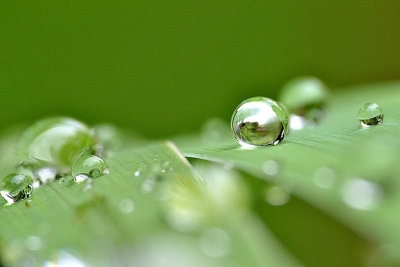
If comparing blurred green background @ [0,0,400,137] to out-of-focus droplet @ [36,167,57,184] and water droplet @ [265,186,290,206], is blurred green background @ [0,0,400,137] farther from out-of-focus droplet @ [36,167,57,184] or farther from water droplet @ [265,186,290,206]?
water droplet @ [265,186,290,206]

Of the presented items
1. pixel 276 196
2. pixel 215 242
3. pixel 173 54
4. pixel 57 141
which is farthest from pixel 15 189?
pixel 173 54

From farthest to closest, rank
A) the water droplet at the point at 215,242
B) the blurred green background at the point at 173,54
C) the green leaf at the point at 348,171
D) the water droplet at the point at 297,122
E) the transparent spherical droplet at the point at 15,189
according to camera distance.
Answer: the blurred green background at the point at 173,54 → the water droplet at the point at 297,122 → the transparent spherical droplet at the point at 15,189 → the water droplet at the point at 215,242 → the green leaf at the point at 348,171

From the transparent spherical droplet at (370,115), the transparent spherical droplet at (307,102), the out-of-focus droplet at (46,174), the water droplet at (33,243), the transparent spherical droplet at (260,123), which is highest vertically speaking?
the transparent spherical droplet at (307,102)

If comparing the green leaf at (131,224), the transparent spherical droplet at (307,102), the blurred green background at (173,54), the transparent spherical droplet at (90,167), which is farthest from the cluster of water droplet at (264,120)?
the blurred green background at (173,54)

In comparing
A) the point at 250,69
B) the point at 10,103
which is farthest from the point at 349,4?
the point at 10,103

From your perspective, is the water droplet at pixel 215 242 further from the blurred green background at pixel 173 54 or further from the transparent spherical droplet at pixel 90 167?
the blurred green background at pixel 173 54

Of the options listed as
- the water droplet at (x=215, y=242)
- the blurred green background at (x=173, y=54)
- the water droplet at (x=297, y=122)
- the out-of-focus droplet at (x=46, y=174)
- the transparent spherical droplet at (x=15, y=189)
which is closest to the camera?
the water droplet at (x=215, y=242)

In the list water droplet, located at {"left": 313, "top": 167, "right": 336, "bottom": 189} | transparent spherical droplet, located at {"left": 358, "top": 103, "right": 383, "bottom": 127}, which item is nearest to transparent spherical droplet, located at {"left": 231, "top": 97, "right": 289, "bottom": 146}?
transparent spherical droplet, located at {"left": 358, "top": 103, "right": 383, "bottom": 127}
